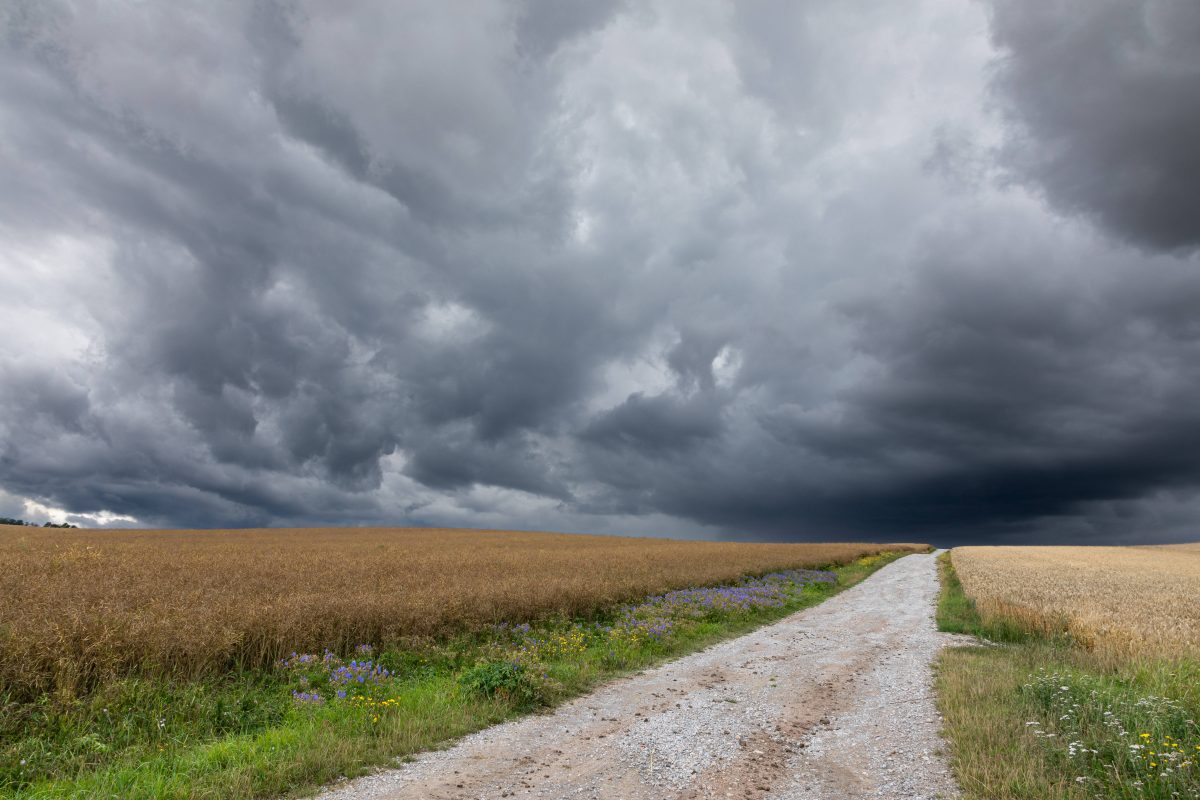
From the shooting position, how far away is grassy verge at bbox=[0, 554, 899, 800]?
22.4ft

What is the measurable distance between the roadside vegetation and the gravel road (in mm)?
830

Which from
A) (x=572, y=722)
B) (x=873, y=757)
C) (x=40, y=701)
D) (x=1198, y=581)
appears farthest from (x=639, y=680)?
(x=1198, y=581)

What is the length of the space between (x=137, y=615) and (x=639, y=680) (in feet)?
32.1

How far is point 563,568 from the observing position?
2684 centimetres

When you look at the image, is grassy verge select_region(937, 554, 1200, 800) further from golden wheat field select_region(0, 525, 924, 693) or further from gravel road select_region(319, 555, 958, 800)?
golden wheat field select_region(0, 525, 924, 693)

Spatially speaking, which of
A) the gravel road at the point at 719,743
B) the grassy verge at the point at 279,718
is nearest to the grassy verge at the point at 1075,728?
the gravel road at the point at 719,743

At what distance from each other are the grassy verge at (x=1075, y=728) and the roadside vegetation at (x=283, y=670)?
656cm

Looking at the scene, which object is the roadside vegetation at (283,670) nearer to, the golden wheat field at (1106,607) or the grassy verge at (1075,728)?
the grassy verge at (1075,728)

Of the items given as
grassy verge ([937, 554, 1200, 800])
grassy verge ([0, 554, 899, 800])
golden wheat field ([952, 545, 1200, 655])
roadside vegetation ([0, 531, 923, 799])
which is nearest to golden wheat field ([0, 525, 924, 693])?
roadside vegetation ([0, 531, 923, 799])

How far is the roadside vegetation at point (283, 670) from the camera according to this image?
723 cm

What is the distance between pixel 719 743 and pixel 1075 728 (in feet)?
15.9

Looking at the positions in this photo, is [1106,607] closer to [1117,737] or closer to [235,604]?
[1117,737]

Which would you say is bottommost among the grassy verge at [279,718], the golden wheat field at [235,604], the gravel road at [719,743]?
the gravel road at [719,743]

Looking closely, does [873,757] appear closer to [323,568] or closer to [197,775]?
[197,775]
